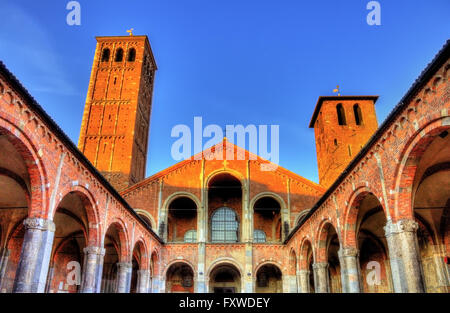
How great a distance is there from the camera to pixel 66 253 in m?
19.8

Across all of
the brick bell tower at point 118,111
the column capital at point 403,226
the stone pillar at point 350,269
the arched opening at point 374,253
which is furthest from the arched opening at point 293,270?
the brick bell tower at point 118,111

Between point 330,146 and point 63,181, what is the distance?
22.9 metres

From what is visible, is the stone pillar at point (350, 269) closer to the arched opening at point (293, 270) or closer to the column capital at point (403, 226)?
the column capital at point (403, 226)

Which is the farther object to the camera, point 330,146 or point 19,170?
point 330,146

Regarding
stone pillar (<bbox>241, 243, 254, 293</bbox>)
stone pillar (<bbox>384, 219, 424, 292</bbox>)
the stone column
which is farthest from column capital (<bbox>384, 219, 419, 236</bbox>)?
stone pillar (<bbox>241, 243, 254, 293</bbox>)

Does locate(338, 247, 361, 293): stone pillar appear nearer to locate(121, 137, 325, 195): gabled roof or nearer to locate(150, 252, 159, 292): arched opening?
locate(121, 137, 325, 195): gabled roof

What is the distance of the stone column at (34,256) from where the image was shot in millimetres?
8594

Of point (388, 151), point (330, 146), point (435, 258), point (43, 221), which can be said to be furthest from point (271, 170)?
point (43, 221)

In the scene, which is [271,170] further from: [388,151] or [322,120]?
[388,151]

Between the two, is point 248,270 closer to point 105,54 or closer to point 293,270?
point 293,270

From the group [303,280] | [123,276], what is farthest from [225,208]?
[123,276]

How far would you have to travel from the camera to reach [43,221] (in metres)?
9.21

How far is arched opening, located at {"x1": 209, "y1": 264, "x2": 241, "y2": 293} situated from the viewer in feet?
81.7

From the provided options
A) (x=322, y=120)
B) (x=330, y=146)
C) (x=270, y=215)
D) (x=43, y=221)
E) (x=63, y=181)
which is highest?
(x=322, y=120)
